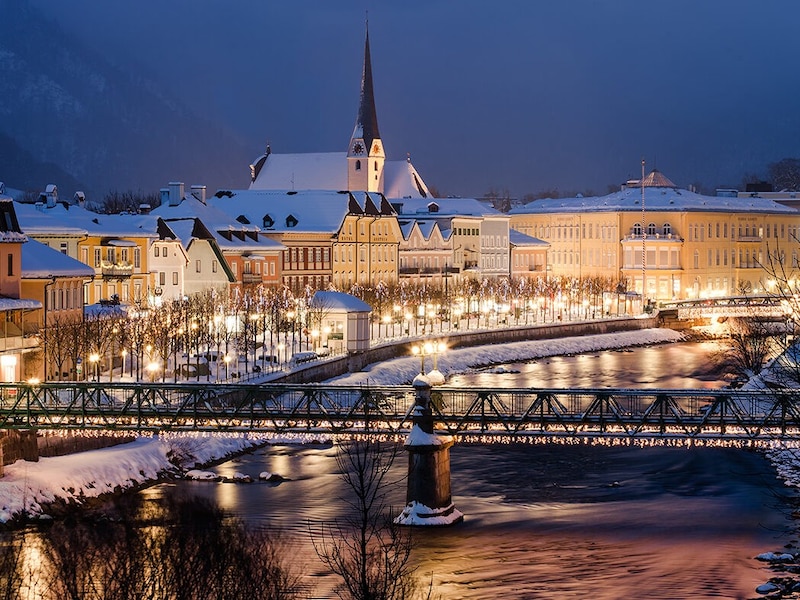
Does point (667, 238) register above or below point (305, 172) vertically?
below

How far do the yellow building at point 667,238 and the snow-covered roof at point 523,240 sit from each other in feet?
11.2

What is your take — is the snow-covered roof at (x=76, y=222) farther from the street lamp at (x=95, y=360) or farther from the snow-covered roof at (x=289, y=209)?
the snow-covered roof at (x=289, y=209)

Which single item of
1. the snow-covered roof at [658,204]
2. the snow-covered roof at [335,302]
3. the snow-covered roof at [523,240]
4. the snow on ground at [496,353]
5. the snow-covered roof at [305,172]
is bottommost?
the snow on ground at [496,353]

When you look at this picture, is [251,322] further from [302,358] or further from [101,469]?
[101,469]

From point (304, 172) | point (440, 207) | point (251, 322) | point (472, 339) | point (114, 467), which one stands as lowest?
point (114, 467)

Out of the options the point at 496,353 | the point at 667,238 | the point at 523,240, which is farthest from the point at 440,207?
the point at 496,353

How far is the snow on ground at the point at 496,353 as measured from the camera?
82.8m

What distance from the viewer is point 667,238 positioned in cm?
15175

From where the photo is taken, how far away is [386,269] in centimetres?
12925

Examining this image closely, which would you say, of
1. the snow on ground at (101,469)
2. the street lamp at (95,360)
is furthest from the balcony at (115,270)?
the snow on ground at (101,469)

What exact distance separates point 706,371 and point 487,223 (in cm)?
6012

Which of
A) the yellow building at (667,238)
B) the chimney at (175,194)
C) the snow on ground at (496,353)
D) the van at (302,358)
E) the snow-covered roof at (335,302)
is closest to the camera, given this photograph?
the van at (302,358)

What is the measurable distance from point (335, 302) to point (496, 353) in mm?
19157

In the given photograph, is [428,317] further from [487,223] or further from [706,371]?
[487,223]
